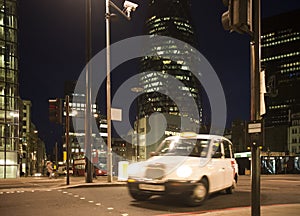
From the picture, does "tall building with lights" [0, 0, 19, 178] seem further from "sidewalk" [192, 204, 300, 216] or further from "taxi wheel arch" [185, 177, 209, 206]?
"sidewalk" [192, 204, 300, 216]

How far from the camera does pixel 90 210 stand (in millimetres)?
9750

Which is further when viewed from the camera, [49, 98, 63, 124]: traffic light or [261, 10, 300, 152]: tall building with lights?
[261, 10, 300, 152]: tall building with lights

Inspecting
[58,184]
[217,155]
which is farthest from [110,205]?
[58,184]

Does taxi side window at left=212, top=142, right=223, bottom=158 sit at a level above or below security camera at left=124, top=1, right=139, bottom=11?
below

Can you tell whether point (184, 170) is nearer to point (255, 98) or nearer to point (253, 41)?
point (255, 98)

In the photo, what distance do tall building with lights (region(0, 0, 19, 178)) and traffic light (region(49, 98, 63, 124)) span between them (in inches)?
1187

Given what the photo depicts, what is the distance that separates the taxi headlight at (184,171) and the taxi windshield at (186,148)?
0.86 metres

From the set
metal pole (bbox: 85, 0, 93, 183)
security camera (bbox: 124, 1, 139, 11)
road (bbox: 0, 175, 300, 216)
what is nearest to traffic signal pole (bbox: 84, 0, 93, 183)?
metal pole (bbox: 85, 0, 93, 183)

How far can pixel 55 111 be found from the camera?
1973 cm

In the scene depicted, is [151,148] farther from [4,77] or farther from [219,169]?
[219,169]

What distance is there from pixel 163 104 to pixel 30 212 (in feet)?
534

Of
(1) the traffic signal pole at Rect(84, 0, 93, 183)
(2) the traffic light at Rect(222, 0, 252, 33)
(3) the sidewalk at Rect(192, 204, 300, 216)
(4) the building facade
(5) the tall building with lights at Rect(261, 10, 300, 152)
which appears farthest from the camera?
(4) the building facade

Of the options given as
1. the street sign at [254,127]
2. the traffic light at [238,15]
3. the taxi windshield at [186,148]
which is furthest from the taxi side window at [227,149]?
the traffic light at [238,15]

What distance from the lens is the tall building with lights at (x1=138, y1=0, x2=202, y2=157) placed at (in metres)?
168
